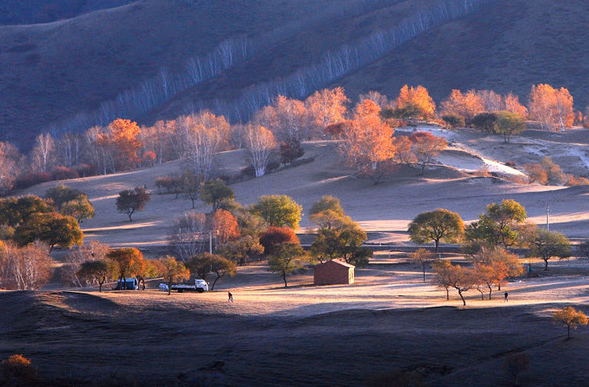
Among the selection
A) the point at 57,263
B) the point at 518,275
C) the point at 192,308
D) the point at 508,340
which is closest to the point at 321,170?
the point at 57,263

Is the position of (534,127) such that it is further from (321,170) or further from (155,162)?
(155,162)

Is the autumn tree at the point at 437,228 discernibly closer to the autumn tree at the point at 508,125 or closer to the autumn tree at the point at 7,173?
the autumn tree at the point at 508,125

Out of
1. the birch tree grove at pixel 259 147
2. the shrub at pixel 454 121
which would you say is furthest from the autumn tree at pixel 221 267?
the shrub at pixel 454 121

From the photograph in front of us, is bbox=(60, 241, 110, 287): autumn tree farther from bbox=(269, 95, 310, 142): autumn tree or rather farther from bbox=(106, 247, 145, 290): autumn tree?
bbox=(269, 95, 310, 142): autumn tree

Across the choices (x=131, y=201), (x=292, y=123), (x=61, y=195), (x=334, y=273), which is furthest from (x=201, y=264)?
(x=292, y=123)

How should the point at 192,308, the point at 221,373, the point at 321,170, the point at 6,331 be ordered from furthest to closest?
the point at 321,170 → the point at 192,308 → the point at 6,331 → the point at 221,373

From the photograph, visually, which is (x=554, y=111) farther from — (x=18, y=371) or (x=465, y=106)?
(x=18, y=371)

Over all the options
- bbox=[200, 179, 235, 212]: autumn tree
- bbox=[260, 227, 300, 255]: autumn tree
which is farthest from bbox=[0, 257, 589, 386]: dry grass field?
bbox=[200, 179, 235, 212]: autumn tree
